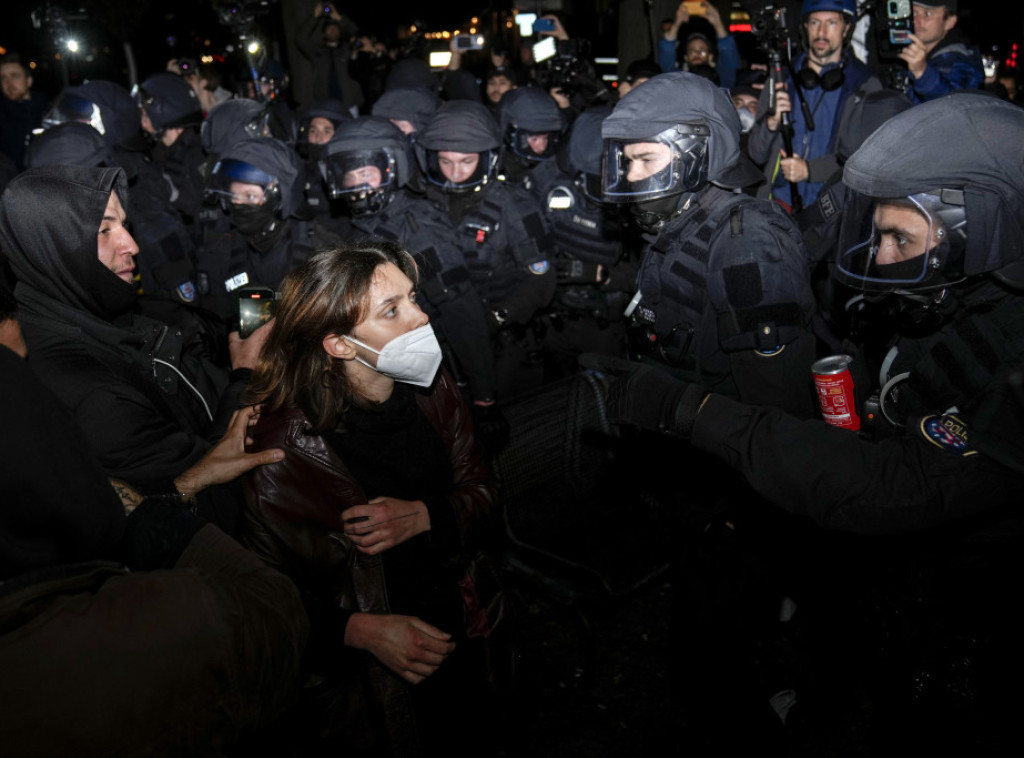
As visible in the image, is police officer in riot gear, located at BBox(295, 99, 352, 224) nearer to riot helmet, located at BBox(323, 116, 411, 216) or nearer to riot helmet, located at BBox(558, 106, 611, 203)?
riot helmet, located at BBox(323, 116, 411, 216)

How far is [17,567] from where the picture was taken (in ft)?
4.20

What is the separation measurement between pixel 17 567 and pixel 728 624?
303 centimetres

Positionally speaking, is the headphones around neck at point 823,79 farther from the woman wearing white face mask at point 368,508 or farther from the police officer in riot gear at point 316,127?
the police officer in riot gear at point 316,127

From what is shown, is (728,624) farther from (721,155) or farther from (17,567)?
(17,567)

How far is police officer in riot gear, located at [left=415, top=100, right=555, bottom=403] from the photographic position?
5.59m

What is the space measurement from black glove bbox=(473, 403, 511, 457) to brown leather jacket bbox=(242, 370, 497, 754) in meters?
1.36

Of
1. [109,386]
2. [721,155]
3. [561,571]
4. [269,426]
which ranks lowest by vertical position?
[561,571]

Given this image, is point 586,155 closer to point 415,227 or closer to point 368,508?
point 415,227

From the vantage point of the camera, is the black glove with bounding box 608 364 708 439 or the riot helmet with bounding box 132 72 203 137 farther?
the riot helmet with bounding box 132 72 203 137

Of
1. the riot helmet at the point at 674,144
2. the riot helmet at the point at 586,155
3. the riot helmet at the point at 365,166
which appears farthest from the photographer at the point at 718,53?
the riot helmet at the point at 674,144

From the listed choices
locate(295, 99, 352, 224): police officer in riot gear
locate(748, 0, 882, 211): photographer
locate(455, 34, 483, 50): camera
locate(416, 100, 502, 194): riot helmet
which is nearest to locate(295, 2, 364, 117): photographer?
locate(455, 34, 483, 50): camera

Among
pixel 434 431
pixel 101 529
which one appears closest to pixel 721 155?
pixel 434 431

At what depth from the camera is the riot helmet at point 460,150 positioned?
18.8 feet

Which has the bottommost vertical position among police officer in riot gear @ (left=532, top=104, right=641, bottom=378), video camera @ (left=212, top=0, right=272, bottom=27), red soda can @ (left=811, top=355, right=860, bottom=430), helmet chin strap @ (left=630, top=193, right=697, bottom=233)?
police officer in riot gear @ (left=532, top=104, right=641, bottom=378)
